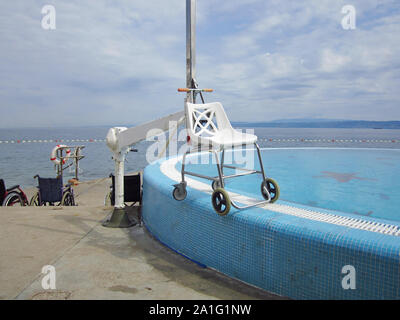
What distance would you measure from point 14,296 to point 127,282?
89cm

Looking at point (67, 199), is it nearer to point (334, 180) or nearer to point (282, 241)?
point (282, 241)

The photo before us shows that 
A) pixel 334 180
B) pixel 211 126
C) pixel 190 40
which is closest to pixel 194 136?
pixel 211 126

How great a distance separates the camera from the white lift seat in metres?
2.78

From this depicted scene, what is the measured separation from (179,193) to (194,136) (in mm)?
794

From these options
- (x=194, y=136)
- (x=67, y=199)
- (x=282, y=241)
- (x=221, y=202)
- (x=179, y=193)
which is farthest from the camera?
(x=67, y=199)

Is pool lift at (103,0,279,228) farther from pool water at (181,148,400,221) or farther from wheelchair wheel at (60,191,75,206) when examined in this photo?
wheelchair wheel at (60,191,75,206)

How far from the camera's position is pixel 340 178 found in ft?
27.2

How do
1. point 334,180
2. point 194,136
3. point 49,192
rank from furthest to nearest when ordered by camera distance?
point 334,180, point 49,192, point 194,136

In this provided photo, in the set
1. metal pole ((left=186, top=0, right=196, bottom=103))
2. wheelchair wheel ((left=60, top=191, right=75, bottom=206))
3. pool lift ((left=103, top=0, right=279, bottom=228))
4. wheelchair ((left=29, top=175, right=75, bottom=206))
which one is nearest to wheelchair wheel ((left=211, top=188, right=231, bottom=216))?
pool lift ((left=103, top=0, right=279, bottom=228))

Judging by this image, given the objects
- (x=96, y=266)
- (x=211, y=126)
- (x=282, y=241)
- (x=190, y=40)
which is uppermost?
(x=190, y=40)

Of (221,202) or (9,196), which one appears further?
(9,196)

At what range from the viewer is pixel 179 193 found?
3.27 m

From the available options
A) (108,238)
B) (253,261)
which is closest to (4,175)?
(108,238)
